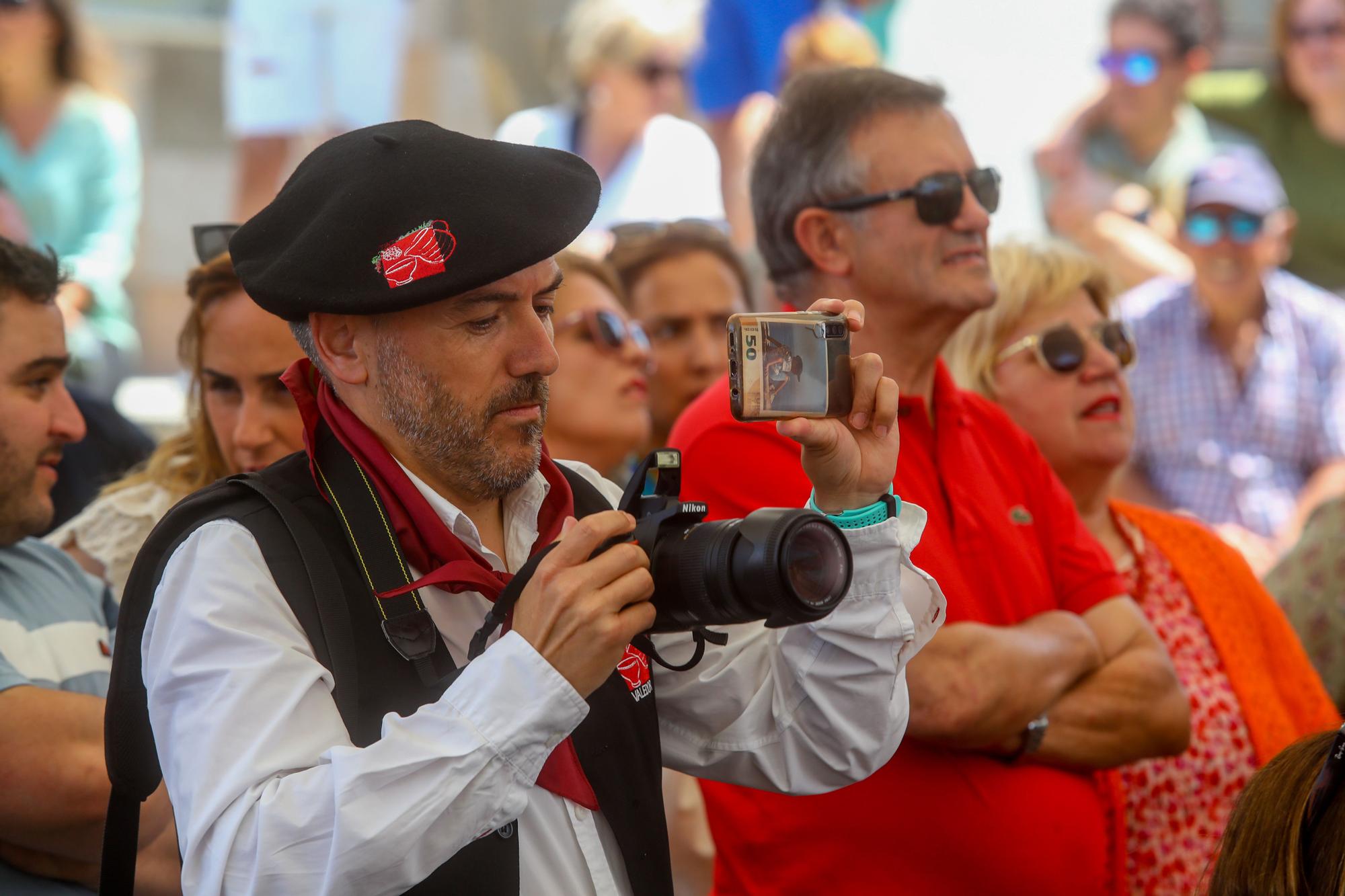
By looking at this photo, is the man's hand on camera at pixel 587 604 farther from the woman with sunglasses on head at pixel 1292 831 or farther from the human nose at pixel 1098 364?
the human nose at pixel 1098 364

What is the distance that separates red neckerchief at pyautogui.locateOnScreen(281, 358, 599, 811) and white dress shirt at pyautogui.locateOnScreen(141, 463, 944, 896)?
28 mm

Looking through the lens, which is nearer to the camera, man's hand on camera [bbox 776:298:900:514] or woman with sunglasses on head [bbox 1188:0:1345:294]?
man's hand on camera [bbox 776:298:900:514]

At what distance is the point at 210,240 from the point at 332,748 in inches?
72.6

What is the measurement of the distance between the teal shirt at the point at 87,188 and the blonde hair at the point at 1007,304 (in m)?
3.19

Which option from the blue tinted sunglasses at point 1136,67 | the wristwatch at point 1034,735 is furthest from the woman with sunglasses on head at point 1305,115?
the wristwatch at point 1034,735

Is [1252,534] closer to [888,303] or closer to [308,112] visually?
[888,303]

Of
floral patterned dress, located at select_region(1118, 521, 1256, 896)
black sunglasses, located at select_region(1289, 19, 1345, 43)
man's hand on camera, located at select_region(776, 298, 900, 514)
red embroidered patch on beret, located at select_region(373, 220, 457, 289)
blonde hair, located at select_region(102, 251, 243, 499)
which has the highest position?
black sunglasses, located at select_region(1289, 19, 1345, 43)

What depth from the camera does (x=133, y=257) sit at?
19.3ft

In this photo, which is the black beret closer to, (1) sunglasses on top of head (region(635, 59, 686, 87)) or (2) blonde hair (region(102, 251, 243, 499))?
(2) blonde hair (region(102, 251, 243, 499))

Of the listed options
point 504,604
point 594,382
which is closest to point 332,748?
point 504,604

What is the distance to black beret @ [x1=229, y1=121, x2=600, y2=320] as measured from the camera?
6.13 ft

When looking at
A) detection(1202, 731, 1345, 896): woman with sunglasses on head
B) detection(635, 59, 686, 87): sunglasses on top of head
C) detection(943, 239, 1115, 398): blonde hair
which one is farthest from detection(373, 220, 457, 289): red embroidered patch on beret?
detection(635, 59, 686, 87): sunglasses on top of head

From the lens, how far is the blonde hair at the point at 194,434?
3.15 metres

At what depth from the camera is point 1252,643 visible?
340cm
